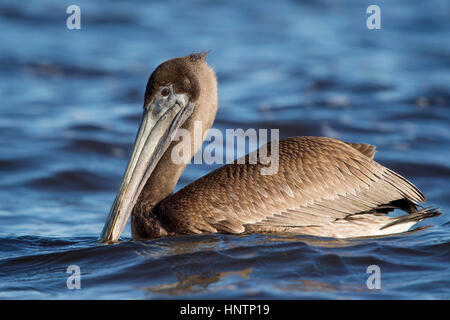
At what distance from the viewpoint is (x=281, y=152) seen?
19.1 ft

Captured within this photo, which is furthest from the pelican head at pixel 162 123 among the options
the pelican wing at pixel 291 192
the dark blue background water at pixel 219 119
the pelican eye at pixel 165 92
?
the dark blue background water at pixel 219 119

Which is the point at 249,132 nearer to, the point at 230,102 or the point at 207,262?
the point at 230,102

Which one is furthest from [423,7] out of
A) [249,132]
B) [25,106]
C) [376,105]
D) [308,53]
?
[25,106]

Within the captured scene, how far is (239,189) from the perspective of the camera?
18.2ft

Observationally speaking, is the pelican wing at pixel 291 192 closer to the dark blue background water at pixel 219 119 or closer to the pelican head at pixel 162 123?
the dark blue background water at pixel 219 119

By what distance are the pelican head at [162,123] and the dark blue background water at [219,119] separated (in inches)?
15.7

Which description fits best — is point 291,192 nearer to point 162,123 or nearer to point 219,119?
point 162,123

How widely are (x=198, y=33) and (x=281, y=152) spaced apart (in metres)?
10.7

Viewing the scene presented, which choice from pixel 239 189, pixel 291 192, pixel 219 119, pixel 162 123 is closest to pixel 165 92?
pixel 162 123

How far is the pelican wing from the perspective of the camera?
17.8 ft

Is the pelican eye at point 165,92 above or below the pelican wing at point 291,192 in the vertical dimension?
above

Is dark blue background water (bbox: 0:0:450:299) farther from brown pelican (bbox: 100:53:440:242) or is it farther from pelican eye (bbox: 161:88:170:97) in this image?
pelican eye (bbox: 161:88:170:97)

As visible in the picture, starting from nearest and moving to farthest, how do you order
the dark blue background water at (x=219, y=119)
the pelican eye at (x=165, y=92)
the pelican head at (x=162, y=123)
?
the dark blue background water at (x=219, y=119) < the pelican head at (x=162, y=123) < the pelican eye at (x=165, y=92)

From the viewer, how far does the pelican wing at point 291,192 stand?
17.8 feet
